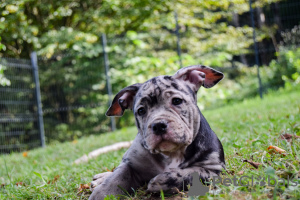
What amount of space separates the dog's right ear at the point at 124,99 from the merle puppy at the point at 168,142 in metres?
0.01

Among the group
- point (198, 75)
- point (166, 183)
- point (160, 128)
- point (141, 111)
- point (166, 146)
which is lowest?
point (166, 183)

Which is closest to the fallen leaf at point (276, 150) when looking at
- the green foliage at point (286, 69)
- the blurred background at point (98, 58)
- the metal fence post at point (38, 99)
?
the blurred background at point (98, 58)

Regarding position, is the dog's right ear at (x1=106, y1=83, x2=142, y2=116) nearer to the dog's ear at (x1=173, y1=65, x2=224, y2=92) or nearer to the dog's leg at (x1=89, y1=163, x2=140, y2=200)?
the dog's ear at (x1=173, y1=65, x2=224, y2=92)

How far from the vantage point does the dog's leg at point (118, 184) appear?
292 centimetres

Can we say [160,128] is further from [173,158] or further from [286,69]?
[286,69]

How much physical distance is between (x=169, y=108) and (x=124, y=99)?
2.31 ft

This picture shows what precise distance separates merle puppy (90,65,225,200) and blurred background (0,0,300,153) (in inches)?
326

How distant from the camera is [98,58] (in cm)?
1262

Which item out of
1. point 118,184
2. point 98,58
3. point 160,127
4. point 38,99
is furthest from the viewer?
point 98,58

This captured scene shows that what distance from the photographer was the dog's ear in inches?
130

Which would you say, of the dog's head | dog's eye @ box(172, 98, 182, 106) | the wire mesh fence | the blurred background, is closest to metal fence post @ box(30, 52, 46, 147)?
the blurred background

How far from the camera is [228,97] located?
1424 cm

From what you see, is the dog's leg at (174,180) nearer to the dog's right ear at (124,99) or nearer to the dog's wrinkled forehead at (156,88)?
the dog's wrinkled forehead at (156,88)

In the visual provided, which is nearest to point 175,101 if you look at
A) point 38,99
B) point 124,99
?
Answer: point 124,99
